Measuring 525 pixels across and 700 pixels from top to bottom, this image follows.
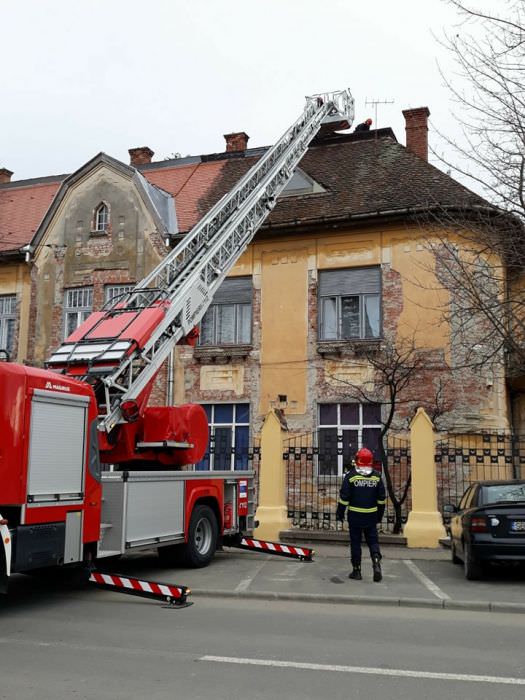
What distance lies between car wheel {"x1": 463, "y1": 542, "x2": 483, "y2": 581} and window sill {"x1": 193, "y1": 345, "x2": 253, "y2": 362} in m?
10.2

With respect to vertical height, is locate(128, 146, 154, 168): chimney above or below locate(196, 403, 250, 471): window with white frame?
above

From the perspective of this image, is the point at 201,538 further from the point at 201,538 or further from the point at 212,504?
the point at 212,504

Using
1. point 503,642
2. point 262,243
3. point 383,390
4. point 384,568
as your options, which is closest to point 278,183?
point 262,243

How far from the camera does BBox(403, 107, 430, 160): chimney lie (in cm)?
2203

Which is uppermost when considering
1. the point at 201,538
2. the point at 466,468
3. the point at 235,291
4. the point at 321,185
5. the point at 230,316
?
the point at 321,185

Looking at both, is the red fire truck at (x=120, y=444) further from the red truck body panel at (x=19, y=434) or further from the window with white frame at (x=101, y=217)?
the window with white frame at (x=101, y=217)

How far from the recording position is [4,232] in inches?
950

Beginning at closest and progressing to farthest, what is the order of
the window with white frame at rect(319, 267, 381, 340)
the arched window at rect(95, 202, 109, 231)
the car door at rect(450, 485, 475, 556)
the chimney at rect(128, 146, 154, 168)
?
the car door at rect(450, 485, 475, 556) → the window with white frame at rect(319, 267, 381, 340) → the arched window at rect(95, 202, 109, 231) → the chimney at rect(128, 146, 154, 168)

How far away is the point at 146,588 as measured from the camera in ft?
28.1

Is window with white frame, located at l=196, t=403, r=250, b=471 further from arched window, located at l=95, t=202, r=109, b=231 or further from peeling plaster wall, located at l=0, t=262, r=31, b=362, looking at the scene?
arched window, located at l=95, t=202, r=109, b=231

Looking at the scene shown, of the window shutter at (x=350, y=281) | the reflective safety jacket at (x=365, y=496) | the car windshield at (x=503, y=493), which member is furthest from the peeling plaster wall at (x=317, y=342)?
the reflective safety jacket at (x=365, y=496)

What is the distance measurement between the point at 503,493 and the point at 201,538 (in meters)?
4.64

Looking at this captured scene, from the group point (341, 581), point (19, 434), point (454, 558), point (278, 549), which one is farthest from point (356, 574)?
point (19, 434)

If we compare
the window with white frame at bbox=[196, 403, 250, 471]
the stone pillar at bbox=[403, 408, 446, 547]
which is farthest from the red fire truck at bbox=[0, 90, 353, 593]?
the window with white frame at bbox=[196, 403, 250, 471]
